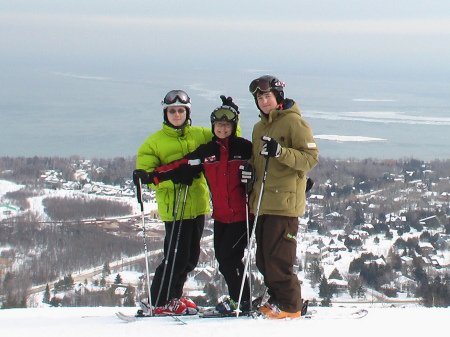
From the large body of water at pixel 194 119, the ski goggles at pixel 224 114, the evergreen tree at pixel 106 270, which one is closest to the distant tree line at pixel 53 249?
the evergreen tree at pixel 106 270

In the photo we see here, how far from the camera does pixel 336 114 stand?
4781cm

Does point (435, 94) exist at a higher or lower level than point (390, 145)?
higher

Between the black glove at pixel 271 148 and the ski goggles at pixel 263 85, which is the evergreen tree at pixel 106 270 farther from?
the black glove at pixel 271 148

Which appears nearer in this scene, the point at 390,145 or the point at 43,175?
the point at 43,175

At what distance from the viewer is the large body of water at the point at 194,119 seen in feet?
118

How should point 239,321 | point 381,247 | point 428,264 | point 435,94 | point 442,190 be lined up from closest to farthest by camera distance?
1. point 239,321
2. point 428,264
3. point 381,247
4. point 442,190
5. point 435,94

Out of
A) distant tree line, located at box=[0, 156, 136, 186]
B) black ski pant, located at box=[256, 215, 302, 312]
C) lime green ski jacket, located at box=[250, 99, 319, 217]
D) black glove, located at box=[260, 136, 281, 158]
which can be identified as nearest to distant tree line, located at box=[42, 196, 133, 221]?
distant tree line, located at box=[0, 156, 136, 186]

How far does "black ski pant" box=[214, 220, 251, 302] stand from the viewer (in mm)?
3373

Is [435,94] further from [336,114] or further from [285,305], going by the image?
[285,305]

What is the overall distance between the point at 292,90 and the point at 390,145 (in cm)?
3057

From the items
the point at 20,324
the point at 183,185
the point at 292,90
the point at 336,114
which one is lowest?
→ the point at 20,324

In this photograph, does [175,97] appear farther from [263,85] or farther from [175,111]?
[263,85]

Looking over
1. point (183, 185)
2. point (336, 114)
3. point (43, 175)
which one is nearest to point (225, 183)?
point (183, 185)

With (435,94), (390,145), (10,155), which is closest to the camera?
(10,155)
